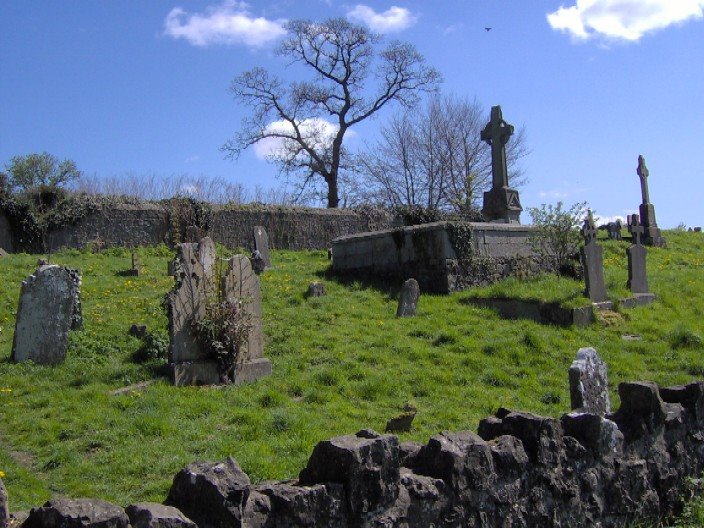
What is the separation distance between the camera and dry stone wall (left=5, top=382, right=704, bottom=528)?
9.46ft

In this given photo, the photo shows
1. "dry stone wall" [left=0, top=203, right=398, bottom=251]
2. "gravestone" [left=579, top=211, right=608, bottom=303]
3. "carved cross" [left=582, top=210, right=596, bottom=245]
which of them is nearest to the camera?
"gravestone" [left=579, top=211, right=608, bottom=303]

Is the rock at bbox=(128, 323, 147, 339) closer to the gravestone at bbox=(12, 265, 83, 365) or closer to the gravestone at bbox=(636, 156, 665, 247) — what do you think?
the gravestone at bbox=(12, 265, 83, 365)

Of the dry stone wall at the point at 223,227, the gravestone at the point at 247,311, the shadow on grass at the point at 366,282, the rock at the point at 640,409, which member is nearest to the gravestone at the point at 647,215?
the dry stone wall at the point at 223,227

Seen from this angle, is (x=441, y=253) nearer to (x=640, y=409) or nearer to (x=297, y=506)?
(x=640, y=409)

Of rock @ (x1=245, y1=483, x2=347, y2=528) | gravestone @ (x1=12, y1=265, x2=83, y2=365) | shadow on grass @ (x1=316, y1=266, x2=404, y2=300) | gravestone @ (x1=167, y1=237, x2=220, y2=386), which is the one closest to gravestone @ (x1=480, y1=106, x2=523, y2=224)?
shadow on grass @ (x1=316, y1=266, x2=404, y2=300)

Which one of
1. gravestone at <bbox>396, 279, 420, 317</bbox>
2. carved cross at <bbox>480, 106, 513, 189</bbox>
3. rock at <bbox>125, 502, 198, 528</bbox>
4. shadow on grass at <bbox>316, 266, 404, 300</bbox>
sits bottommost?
rock at <bbox>125, 502, 198, 528</bbox>

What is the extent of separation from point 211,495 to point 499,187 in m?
18.0

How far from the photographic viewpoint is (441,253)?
15547 millimetres

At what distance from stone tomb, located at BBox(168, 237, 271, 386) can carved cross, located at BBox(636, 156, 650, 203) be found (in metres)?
19.3

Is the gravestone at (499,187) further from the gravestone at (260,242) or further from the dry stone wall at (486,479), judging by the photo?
the dry stone wall at (486,479)

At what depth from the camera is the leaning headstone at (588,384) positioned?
7117 millimetres

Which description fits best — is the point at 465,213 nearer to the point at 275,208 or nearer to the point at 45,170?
the point at 275,208

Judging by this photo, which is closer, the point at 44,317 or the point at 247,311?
the point at 44,317

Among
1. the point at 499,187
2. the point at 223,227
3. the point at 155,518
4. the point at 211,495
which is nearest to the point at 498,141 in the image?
the point at 499,187
